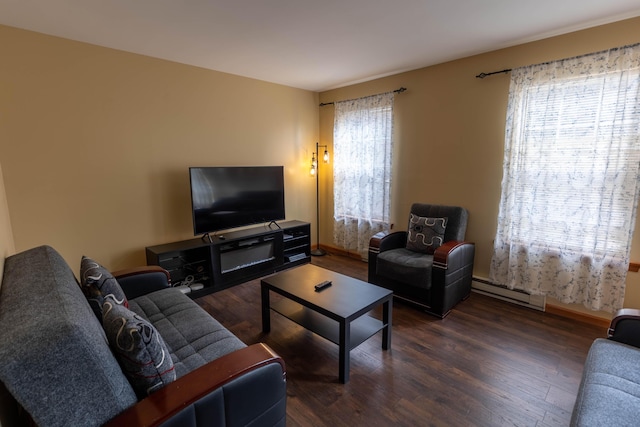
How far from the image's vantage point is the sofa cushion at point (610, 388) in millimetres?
1156

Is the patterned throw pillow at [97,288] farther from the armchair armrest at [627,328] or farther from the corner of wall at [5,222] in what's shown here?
the armchair armrest at [627,328]

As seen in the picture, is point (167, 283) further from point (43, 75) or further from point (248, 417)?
point (43, 75)

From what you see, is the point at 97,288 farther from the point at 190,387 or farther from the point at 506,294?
the point at 506,294

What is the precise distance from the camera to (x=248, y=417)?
4.08 ft

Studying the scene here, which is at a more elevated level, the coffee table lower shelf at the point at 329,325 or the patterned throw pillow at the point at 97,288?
the patterned throw pillow at the point at 97,288

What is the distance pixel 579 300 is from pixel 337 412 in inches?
96.1

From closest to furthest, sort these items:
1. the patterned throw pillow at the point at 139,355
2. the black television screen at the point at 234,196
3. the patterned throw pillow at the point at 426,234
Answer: the patterned throw pillow at the point at 139,355, the patterned throw pillow at the point at 426,234, the black television screen at the point at 234,196

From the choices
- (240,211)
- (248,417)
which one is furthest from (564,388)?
(240,211)

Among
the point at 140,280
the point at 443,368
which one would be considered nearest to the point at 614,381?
the point at 443,368

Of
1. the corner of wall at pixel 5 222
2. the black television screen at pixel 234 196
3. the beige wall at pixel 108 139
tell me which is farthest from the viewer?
the black television screen at pixel 234 196

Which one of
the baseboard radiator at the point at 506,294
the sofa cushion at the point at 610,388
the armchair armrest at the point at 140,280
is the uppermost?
the armchair armrest at the point at 140,280

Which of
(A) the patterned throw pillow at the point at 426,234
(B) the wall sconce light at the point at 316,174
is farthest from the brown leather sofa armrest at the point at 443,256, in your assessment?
(B) the wall sconce light at the point at 316,174

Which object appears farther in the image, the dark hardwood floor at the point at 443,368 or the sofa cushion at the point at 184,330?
the dark hardwood floor at the point at 443,368

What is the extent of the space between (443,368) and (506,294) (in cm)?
144
